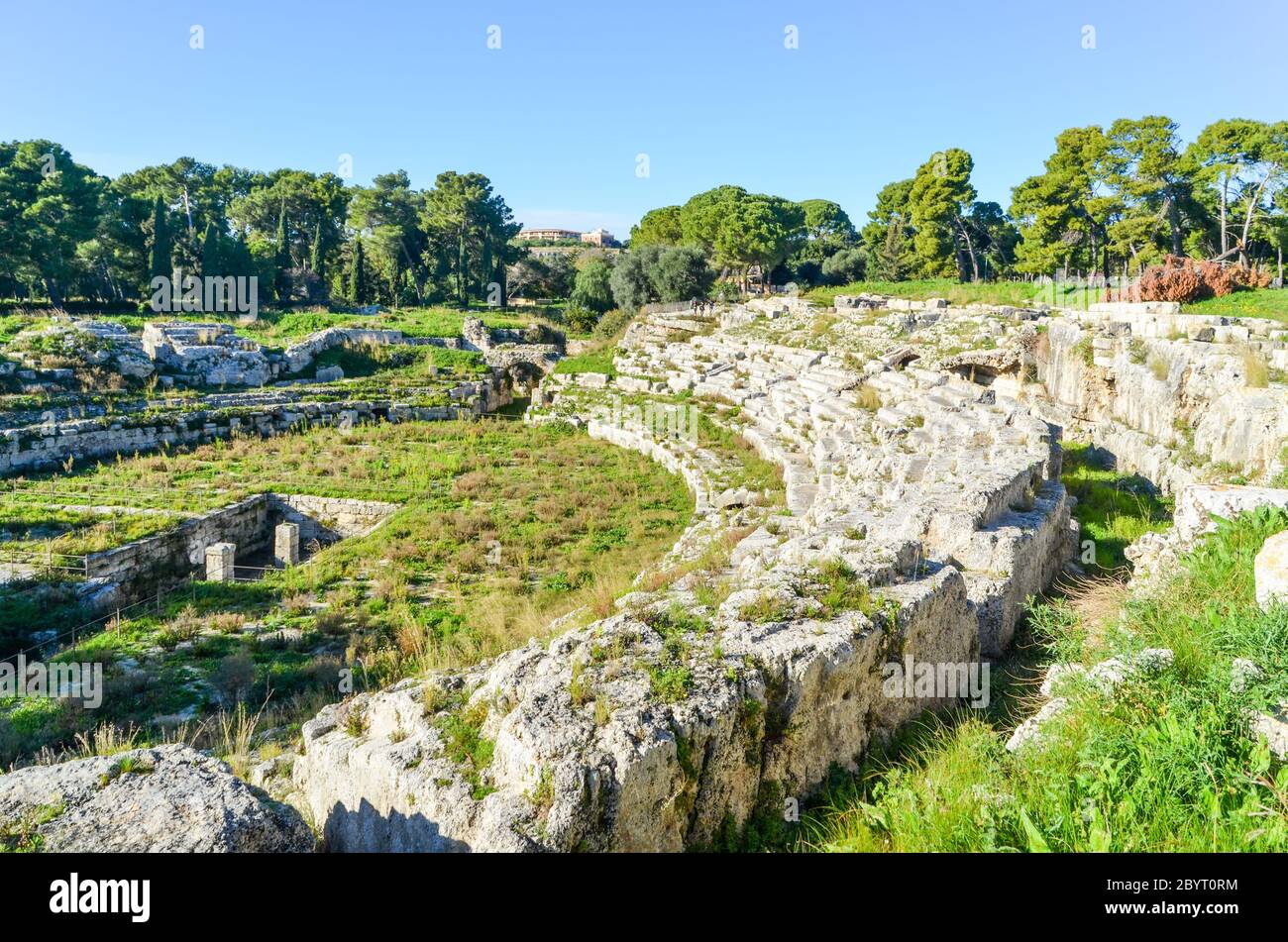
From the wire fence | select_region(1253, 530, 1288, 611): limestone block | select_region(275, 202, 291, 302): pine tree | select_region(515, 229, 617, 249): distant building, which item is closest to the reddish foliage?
select_region(1253, 530, 1288, 611): limestone block

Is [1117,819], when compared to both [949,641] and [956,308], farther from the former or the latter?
[956,308]

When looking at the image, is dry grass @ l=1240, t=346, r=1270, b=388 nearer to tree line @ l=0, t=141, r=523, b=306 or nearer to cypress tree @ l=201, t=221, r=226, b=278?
tree line @ l=0, t=141, r=523, b=306

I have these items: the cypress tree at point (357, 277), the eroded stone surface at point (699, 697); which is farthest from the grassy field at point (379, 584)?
the cypress tree at point (357, 277)

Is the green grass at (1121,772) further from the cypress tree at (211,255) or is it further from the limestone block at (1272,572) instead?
the cypress tree at (211,255)

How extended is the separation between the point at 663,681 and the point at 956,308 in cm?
2763

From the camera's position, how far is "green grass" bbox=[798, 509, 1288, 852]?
9.29ft

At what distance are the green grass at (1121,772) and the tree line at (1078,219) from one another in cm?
3006

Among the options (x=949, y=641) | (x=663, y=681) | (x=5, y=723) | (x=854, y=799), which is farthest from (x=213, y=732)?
(x=949, y=641)

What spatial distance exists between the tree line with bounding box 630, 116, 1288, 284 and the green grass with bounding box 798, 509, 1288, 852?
3006 centimetres

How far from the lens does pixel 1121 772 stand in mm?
3170

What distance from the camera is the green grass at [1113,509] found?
8.86 meters

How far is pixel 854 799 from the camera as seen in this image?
158 inches

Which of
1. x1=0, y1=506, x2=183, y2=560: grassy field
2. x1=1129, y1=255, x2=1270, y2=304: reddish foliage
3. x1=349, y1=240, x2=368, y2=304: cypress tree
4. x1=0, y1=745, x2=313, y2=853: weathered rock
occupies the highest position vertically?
x1=349, y1=240, x2=368, y2=304: cypress tree

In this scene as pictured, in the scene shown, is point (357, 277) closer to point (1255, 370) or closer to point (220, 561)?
point (220, 561)
